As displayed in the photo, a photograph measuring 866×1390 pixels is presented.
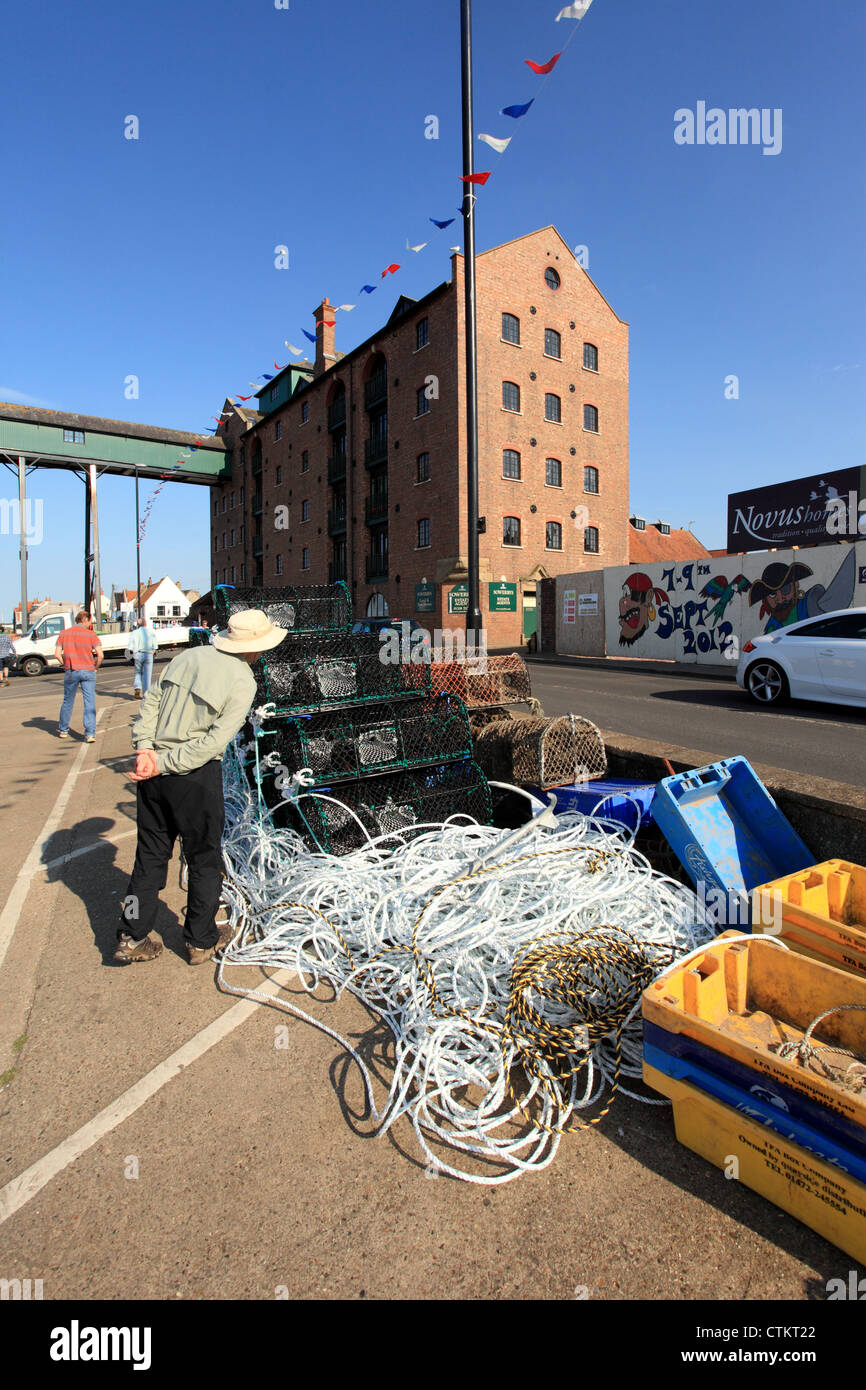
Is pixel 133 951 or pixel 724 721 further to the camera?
pixel 724 721

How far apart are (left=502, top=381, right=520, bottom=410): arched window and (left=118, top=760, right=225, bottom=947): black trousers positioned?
2669 centimetres

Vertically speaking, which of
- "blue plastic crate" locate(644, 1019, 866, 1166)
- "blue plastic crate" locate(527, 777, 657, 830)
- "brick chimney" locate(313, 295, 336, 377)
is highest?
"brick chimney" locate(313, 295, 336, 377)

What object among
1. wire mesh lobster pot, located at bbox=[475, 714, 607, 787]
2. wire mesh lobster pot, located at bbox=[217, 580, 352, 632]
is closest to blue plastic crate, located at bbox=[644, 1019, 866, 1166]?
wire mesh lobster pot, located at bbox=[475, 714, 607, 787]

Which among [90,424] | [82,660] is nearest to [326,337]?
[90,424]

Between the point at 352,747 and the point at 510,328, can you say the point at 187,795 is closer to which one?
the point at 352,747

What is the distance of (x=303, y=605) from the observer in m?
6.68

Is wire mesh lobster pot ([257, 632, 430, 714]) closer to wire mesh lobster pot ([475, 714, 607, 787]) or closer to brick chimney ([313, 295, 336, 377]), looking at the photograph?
wire mesh lobster pot ([475, 714, 607, 787])

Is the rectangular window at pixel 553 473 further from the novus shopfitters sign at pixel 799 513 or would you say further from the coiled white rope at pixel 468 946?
the coiled white rope at pixel 468 946

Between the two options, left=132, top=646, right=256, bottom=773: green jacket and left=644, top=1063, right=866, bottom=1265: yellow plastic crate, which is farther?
left=132, top=646, right=256, bottom=773: green jacket

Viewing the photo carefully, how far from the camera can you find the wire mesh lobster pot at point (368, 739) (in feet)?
15.2

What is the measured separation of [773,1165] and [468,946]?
1.41 m

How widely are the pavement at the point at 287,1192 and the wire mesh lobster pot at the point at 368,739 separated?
1.71 m

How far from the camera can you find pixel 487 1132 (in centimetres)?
230

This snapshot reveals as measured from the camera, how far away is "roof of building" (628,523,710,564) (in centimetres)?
3700
